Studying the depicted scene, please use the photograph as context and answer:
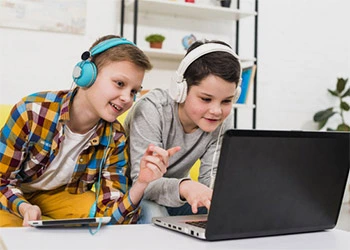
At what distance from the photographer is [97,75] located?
1341 millimetres

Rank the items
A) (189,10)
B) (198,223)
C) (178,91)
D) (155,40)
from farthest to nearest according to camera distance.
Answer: (189,10) → (155,40) → (178,91) → (198,223)

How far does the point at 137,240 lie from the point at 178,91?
628 millimetres

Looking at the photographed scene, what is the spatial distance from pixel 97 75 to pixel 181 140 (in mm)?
362

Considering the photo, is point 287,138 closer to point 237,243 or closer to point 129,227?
point 237,243

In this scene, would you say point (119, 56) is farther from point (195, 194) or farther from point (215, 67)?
point (195, 194)

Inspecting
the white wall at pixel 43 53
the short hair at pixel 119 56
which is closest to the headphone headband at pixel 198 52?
the short hair at pixel 119 56

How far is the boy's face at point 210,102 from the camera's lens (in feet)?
4.64

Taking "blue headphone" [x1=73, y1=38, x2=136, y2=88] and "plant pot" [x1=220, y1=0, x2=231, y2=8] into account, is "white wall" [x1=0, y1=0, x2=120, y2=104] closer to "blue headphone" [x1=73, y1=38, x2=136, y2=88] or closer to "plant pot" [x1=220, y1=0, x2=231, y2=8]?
"plant pot" [x1=220, y1=0, x2=231, y2=8]

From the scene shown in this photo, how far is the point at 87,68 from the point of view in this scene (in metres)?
1.29

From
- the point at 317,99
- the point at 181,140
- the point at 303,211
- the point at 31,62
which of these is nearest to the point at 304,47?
the point at 317,99

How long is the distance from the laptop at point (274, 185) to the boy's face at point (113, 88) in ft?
1.34

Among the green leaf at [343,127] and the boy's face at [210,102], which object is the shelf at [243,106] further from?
the boy's face at [210,102]

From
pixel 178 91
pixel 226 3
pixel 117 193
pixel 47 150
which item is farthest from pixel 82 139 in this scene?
pixel 226 3

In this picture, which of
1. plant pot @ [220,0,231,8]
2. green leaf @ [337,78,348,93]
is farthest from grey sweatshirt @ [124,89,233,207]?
green leaf @ [337,78,348,93]
